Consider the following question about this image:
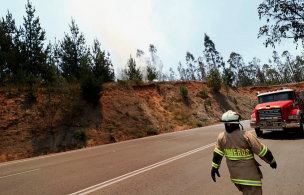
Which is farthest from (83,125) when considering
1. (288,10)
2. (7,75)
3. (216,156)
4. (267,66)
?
(267,66)

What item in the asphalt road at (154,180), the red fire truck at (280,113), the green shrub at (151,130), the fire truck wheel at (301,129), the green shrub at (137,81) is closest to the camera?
the asphalt road at (154,180)

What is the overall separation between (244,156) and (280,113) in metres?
9.03

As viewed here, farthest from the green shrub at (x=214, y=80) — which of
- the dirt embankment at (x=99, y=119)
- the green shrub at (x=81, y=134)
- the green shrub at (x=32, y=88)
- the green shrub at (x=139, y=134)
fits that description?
the green shrub at (x=32, y=88)

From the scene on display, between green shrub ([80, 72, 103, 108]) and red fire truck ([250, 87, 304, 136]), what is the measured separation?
14296 millimetres

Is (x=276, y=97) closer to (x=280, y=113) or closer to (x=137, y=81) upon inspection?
(x=280, y=113)

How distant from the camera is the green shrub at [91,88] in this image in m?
17.9

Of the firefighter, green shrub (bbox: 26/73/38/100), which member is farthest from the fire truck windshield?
green shrub (bbox: 26/73/38/100)

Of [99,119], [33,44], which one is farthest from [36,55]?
[99,119]

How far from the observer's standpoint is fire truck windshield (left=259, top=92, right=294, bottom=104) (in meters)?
10.8

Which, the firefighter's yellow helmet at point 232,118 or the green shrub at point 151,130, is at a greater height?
the firefighter's yellow helmet at point 232,118

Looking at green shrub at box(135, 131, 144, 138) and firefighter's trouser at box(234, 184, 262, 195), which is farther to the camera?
green shrub at box(135, 131, 144, 138)

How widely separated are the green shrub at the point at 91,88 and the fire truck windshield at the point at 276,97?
47.4ft

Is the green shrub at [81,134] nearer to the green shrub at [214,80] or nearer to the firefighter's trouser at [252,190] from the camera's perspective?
the firefighter's trouser at [252,190]

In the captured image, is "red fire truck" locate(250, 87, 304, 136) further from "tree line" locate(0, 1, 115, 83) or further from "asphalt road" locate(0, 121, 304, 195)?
"tree line" locate(0, 1, 115, 83)
